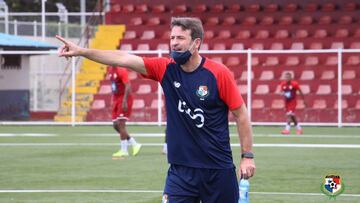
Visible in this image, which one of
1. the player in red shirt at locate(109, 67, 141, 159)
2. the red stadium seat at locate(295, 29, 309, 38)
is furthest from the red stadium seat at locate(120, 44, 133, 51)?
the player in red shirt at locate(109, 67, 141, 159)

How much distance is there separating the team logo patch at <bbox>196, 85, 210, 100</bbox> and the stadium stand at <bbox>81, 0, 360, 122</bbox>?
2267 centimetres

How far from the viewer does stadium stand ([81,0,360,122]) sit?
30667 mm

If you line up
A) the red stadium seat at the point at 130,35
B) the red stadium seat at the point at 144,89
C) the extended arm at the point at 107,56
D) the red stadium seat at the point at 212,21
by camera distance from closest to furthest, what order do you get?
the extended arm at the point at 107,56 → the red stadium seat at the point at 144,89 → the red stadium seat at the point at 130,35 → the red stadium seat at the point at 212,21

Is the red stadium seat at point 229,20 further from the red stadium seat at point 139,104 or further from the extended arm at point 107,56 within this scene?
the extended arm at point 107,56

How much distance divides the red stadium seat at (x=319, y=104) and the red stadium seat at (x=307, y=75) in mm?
1292

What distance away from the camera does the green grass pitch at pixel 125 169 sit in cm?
1280

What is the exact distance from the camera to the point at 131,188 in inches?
535

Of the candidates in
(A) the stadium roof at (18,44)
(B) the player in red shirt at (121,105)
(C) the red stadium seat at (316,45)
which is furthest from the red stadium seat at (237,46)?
(B) the player in red shirt at (121,105)

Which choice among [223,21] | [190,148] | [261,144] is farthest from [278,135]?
[190,148]

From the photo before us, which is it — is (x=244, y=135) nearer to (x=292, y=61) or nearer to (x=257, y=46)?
(x=292, y=61)

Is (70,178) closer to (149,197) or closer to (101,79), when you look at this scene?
(149,197)

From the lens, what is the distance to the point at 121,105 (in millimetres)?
19031

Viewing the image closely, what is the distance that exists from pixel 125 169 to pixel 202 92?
29.8ft

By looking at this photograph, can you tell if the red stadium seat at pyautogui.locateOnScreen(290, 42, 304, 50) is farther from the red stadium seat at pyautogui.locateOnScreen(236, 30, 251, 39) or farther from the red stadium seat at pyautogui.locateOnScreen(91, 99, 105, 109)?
the red stadium seat at pyautogui.locateOnScreen(91, 99, 105, 109)
